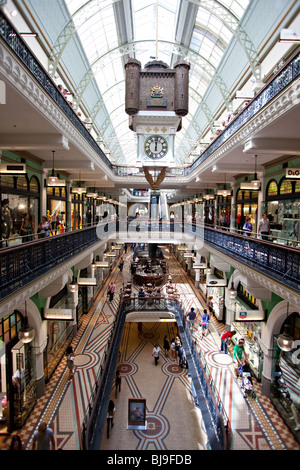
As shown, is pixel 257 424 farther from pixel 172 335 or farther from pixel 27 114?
pixel 27 114

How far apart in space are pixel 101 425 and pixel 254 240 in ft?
20.6

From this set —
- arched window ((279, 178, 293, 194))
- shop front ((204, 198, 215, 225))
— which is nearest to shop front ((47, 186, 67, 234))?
arched window ((279, 178, 293, 194))

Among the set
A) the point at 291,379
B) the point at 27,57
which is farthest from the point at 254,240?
the point at 27,57

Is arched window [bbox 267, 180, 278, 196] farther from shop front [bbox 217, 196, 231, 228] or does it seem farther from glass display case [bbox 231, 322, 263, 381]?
shop front [bbox 217, 196, 231, 228]

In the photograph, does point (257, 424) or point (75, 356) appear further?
point (75, 356)

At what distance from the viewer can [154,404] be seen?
9.80m

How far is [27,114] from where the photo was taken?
558cm

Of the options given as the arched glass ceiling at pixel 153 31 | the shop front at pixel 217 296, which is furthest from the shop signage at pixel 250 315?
the arched glass ceiling at pixel 153 31

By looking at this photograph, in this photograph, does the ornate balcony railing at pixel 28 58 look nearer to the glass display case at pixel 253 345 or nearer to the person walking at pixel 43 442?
the person walking at pixel 43 442

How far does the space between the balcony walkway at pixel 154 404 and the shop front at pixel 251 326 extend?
984 millimetres

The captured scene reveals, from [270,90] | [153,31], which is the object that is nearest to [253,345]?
[270,90]

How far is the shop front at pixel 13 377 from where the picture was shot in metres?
7.11

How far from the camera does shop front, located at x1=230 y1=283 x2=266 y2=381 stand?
9203mm

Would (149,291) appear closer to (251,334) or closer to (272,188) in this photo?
(251,334)
